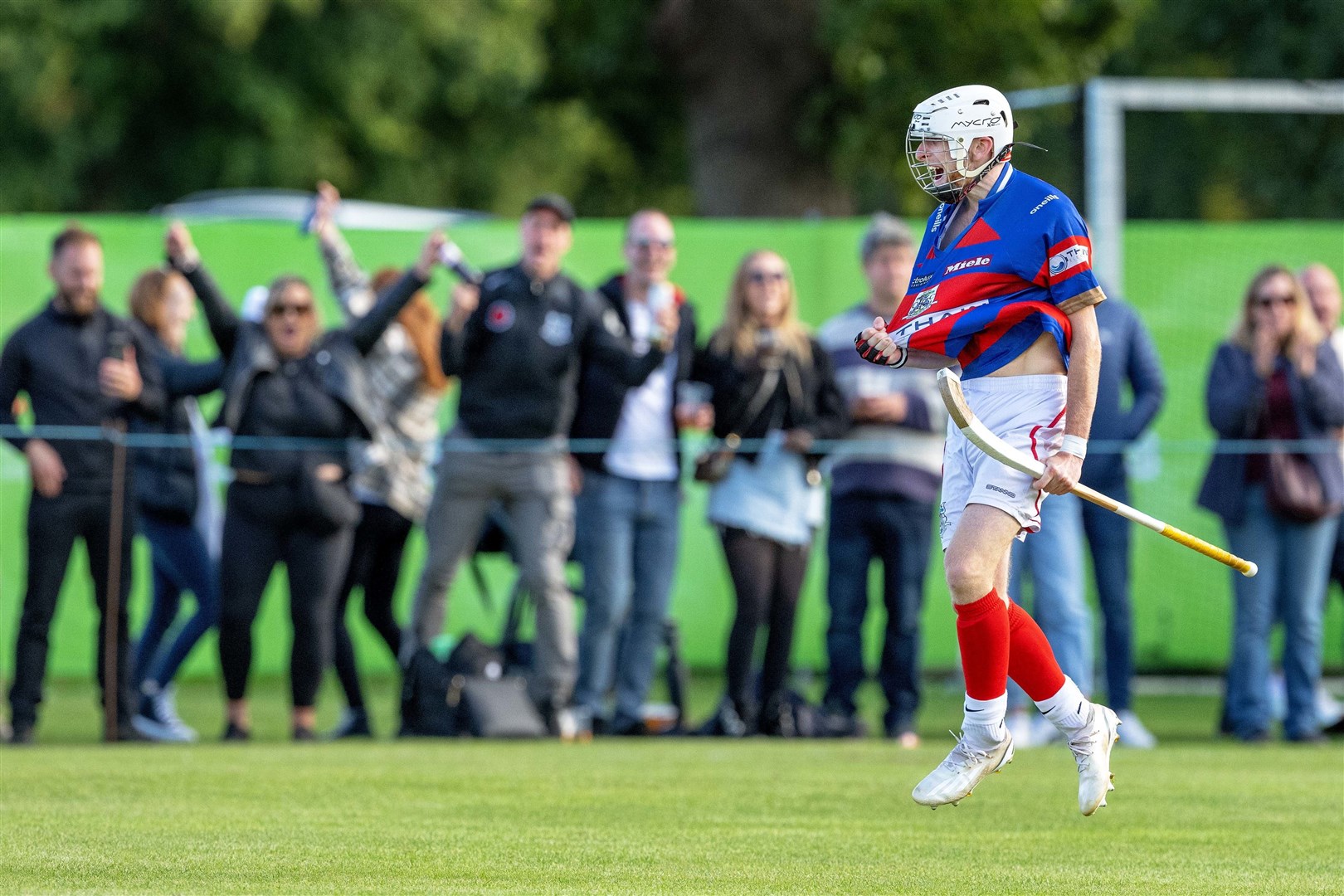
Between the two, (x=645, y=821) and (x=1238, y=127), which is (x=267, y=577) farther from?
(x=1238, y=127)

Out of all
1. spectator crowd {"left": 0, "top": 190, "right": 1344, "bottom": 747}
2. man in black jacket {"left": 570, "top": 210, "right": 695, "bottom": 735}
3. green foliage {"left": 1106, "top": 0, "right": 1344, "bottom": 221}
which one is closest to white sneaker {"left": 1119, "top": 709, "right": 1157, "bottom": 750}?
spectator crowd {"left": 0, "top": 190, "right": 1344, "bottom": 747}

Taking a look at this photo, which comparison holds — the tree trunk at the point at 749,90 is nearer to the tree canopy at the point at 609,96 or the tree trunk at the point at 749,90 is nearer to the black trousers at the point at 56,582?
the tree canopy at the point at 609,96

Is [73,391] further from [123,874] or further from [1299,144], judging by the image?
[1299,144]

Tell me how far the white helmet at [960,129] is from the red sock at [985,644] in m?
1.30

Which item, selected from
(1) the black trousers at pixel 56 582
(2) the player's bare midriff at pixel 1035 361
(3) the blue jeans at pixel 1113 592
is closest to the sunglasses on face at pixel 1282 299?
(3) the blue jeans at pixel 1113 592

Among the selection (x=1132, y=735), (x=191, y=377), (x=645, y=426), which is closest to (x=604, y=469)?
(x=645, y=426)

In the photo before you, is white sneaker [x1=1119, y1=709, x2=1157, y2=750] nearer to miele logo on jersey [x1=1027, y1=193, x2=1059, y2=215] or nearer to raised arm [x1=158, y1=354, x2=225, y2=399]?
miele logo on jersey [x1=1027, y1=193, x2=1059, y2=215]

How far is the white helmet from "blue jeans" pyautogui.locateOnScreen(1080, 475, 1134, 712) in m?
4.56

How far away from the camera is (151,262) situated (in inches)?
556

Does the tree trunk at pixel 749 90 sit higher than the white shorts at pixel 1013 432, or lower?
higher

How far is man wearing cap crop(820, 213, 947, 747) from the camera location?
1091 centimetres

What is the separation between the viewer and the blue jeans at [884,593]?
1091 cm

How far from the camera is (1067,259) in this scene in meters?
6.62

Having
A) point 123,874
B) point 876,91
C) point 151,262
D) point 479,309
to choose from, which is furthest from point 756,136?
point 123,874
